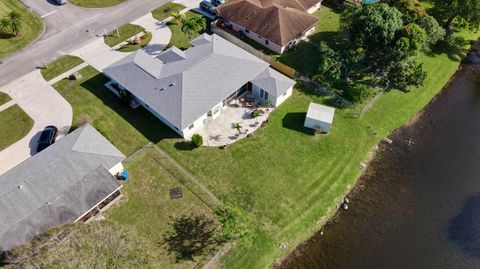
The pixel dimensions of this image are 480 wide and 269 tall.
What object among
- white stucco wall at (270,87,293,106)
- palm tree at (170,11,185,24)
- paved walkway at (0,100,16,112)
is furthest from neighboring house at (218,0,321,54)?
paved walkway at (0,100,16,112)

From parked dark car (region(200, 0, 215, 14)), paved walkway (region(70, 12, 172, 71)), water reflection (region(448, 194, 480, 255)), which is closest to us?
water reflection (region(448, 194, 480, 255))

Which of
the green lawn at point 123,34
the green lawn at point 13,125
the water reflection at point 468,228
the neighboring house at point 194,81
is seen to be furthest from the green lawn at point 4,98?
the water reflection at point 468,228

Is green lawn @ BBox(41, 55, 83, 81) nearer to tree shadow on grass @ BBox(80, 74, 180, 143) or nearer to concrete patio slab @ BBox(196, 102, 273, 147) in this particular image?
tree shadow on grass @ BBox(80, 74, 180, 143)

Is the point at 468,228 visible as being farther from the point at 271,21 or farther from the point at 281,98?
the point at 271,21

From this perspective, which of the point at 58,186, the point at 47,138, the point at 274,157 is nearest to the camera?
the point at 58,186

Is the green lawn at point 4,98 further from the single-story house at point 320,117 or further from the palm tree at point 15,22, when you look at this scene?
the single-story house at point 320,117

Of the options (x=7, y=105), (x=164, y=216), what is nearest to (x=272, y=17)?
(x=164, y=216)
